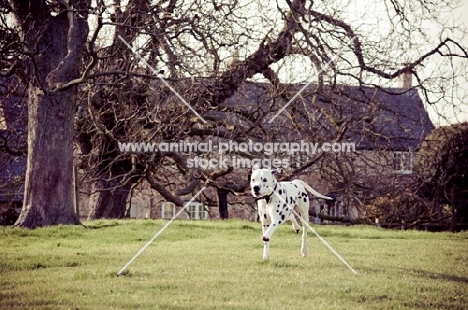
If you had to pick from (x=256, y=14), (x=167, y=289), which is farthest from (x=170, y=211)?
(x=167, y=289)

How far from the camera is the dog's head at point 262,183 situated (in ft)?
35.5

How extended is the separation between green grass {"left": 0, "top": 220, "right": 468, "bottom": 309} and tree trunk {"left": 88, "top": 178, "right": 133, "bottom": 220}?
651 cm

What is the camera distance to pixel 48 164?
1648 cm

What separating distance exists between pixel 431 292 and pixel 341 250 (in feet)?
16.6

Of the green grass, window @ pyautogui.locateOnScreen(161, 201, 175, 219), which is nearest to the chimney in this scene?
the green grass

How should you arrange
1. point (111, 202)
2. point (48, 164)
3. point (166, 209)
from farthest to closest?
point (166, 209) < point (111, 202) < point (48, 164)

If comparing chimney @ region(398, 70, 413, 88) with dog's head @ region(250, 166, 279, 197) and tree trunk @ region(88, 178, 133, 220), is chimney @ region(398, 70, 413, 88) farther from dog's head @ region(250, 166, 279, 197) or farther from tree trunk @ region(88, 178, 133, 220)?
tree trunk @ region(88, 178, 133, 220)

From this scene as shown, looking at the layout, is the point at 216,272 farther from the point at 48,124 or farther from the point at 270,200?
the point at 48,124

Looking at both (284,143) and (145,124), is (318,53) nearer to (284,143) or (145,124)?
(284,143)

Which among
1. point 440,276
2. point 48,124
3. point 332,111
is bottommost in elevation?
point 440,276

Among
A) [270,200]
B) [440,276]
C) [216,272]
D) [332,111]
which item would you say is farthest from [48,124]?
[440,276]

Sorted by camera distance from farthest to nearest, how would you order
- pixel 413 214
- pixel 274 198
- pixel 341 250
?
pixel 413 214
pixel 341 250
pixel 274 198

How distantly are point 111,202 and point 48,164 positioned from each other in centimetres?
700

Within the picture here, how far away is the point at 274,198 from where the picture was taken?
36.4ft
